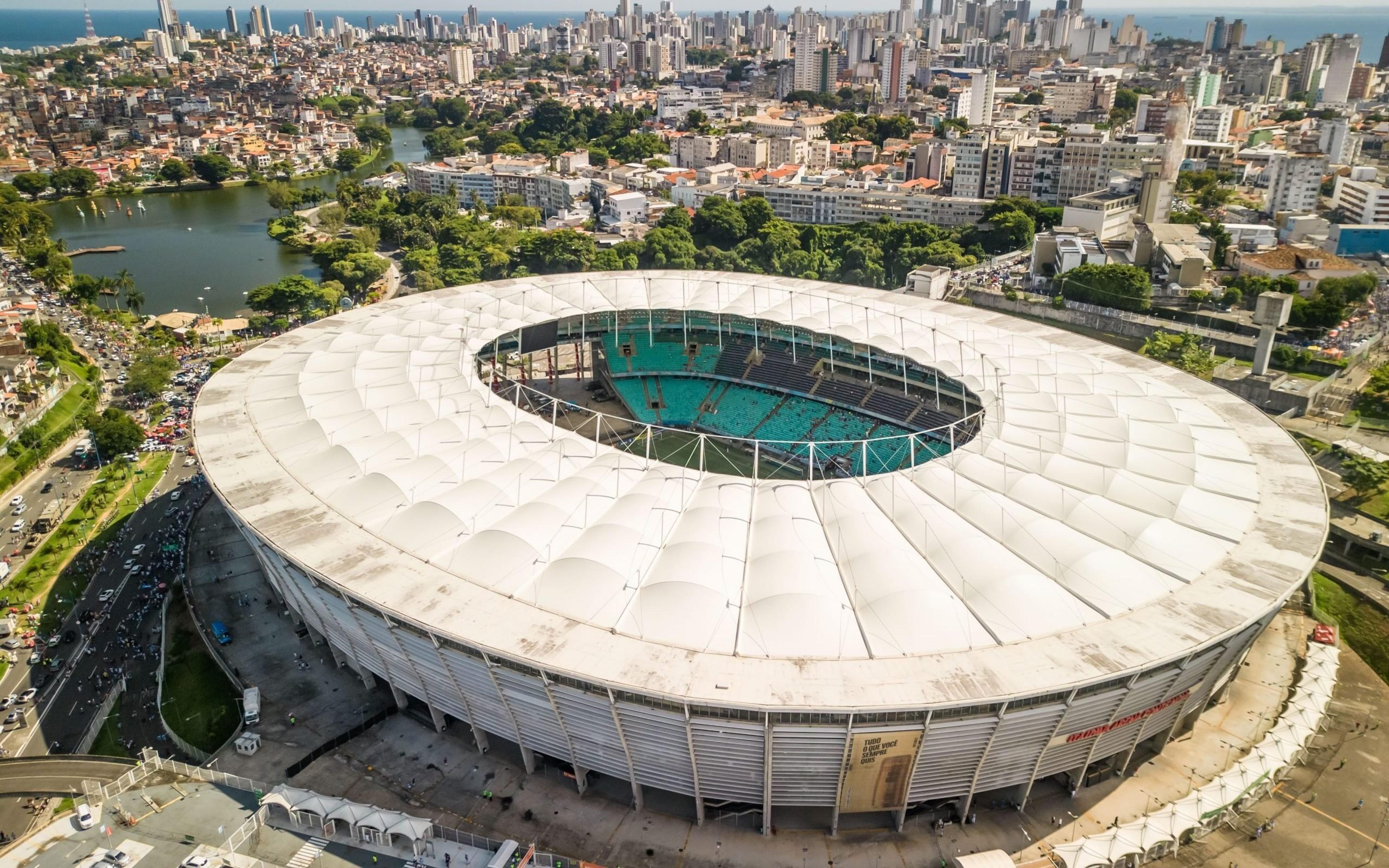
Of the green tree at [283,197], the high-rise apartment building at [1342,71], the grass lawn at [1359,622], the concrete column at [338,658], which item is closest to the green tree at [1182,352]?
the grass lawn at [1359,622]

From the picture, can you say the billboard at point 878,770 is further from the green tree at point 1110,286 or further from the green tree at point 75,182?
the green tree at point 75,182

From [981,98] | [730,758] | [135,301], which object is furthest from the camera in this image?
[981,98]

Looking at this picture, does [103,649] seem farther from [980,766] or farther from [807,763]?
[980,766]

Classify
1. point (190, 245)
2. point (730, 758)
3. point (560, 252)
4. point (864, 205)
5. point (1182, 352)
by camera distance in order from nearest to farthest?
point (730, 758)
point (1182, 352)
point (560, 252)
point (864, 205)
point (190, 245)

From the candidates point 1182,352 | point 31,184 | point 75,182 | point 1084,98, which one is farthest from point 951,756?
point 1084,98

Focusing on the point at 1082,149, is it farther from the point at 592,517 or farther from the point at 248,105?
the point at 248,105

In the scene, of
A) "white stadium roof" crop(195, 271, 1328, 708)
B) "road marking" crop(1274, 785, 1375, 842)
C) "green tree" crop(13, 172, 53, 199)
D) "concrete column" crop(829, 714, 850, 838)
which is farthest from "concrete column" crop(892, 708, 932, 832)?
"green tree" crop(13, 172, 53, 199)
